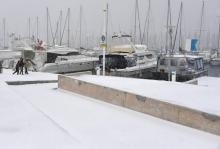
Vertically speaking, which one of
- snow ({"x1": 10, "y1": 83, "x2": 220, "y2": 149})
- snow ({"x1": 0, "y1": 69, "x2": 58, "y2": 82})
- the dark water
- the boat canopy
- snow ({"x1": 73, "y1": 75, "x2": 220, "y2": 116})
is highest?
the boat canopy

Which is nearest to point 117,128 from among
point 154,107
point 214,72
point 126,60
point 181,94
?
point 154,107

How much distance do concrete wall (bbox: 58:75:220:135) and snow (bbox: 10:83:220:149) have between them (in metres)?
0.14

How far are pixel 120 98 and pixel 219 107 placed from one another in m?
2.85

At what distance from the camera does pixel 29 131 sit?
6.85 meters

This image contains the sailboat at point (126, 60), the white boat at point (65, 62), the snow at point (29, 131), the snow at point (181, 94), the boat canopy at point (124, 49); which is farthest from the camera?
the boat canopy at point (124, 49)

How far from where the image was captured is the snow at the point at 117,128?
6742mm

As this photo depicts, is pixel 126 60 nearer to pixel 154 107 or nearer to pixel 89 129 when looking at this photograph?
pixel 154 107

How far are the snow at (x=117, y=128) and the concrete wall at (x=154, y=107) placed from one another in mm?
136

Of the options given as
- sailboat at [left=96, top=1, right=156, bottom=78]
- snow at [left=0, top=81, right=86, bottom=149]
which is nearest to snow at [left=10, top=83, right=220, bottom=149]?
snow at [left=0, top=81, right=86, bottom=149]

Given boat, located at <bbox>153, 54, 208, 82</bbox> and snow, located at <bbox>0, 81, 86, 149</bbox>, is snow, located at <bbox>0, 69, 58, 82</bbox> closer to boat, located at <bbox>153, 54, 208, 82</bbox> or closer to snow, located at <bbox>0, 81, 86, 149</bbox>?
snow, located at <bbox>0, 81, 86, 149</bbox>

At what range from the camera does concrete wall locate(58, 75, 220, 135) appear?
7.32 meters

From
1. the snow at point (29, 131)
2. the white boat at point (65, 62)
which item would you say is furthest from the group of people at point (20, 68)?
the snow at point (29, 131)

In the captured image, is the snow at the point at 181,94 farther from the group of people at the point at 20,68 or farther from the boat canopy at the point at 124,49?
the boat canopy at the point at 124,49

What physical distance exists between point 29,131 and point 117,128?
2.03 m
